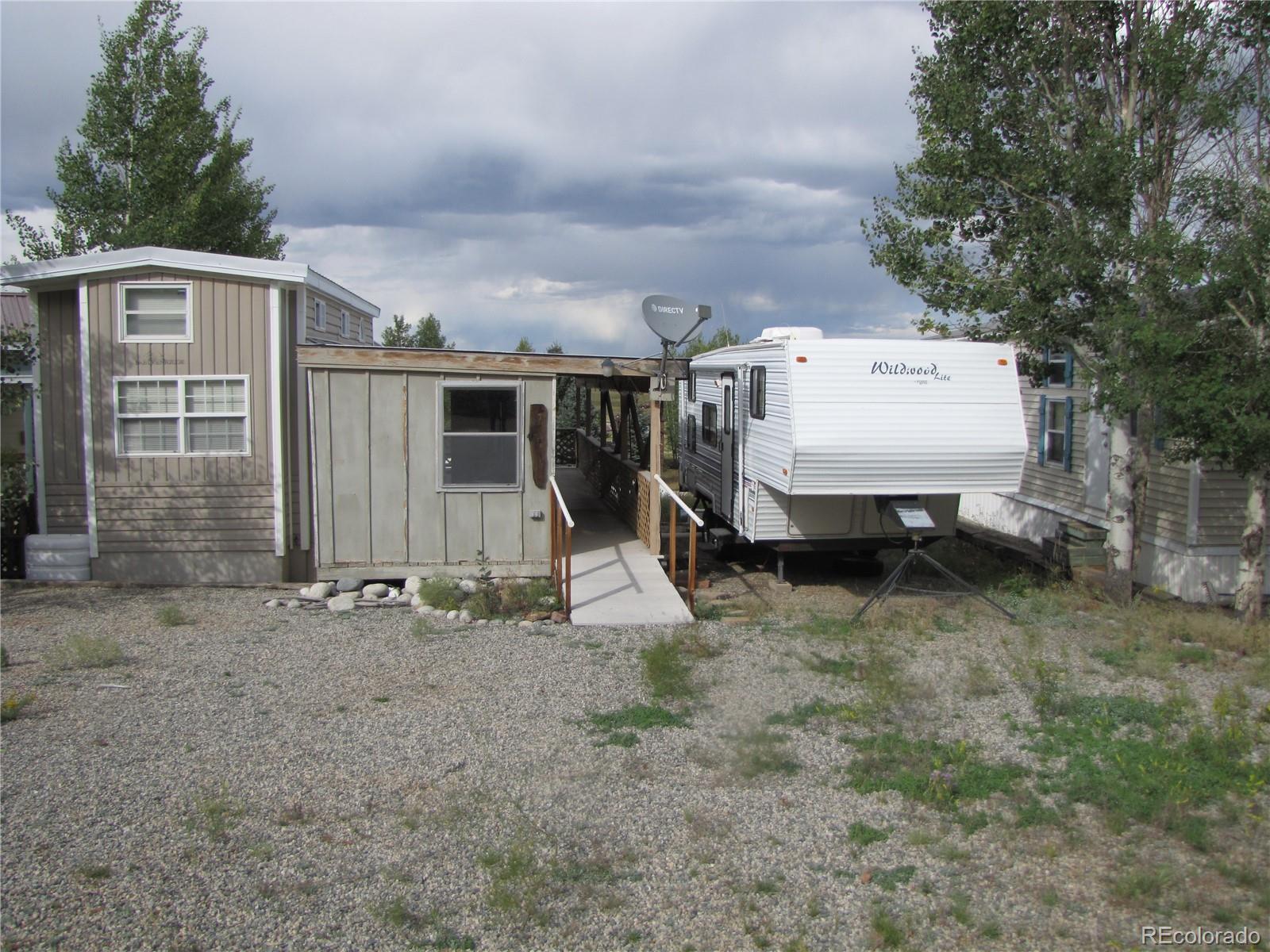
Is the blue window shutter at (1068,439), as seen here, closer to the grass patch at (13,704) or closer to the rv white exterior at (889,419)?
the rv white exterior at (889,419)

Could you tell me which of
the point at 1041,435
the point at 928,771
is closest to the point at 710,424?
the point at 1041,435

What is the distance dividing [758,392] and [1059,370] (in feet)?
20.9

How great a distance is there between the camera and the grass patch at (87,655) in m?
7.20

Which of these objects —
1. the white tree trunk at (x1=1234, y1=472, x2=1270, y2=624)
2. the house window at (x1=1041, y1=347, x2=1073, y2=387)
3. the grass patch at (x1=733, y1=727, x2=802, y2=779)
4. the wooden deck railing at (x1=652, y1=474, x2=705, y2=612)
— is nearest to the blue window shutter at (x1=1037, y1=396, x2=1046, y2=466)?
the house window at (x1=1041, y1=347, x2=1073, y2=387)

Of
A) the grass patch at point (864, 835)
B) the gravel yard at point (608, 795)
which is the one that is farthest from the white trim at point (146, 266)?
the grass patch at point (864, 835)

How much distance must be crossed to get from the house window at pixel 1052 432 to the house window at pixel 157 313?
11.9 m

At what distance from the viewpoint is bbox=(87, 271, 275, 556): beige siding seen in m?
10.5

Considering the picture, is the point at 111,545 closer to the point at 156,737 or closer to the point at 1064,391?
the point at 156,737

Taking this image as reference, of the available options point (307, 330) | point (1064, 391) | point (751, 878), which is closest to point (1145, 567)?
point (1064, 391)

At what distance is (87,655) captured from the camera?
23.6 feet

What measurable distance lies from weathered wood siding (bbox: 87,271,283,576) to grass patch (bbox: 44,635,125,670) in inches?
123

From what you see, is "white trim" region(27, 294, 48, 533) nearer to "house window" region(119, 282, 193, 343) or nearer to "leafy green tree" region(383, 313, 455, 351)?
"house window" region(119, 282, 193, 343)

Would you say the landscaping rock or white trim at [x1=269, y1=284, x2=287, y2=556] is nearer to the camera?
the landscaping rock

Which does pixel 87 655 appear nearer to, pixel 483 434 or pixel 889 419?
pixel 483 434
